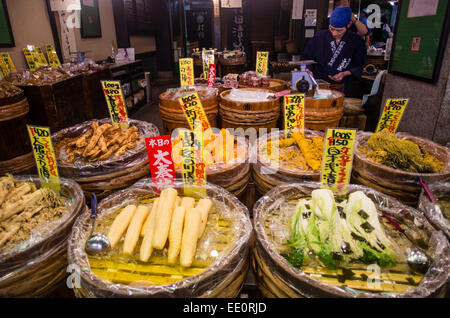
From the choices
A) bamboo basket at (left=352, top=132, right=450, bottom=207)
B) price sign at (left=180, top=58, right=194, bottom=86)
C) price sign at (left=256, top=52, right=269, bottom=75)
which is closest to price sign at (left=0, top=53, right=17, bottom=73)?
price sign at (left=180, top=58, right=194, bottom=86)

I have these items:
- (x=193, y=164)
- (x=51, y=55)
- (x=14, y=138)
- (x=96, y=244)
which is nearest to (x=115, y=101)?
(x=14, y=138)

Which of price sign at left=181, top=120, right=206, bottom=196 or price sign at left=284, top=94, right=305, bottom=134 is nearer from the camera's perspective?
price sign at left=181, top=120, right=206, bottom=196

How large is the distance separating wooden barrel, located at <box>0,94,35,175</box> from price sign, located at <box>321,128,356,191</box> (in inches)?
132

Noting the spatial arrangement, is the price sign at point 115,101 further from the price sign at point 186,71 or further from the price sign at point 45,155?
the price sign at point 186,71

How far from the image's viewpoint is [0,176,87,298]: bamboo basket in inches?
56.9

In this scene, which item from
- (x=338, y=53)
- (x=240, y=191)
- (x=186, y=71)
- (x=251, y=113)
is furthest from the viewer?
(x=338, y=53)

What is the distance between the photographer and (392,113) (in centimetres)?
268

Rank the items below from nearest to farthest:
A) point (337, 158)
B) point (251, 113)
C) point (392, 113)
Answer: point (337, 158)
point (392, 113)
point (251, 113)

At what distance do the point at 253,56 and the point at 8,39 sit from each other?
1197cm

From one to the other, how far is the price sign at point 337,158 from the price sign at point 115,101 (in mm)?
2210

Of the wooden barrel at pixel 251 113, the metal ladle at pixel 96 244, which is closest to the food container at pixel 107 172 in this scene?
the metal ladle at pixel 96 244

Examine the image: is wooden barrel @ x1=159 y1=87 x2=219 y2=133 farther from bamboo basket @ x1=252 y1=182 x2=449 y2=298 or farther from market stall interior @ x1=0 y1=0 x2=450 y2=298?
bamboo basket @ x1=252 y1=182 x2=449 y2=298

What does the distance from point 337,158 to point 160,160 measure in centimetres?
136

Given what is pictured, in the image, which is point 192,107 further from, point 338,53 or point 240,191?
point 338,53
